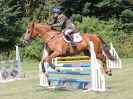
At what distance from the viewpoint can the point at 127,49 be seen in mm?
29234

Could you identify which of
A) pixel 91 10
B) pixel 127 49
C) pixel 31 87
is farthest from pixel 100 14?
pixel 31 87

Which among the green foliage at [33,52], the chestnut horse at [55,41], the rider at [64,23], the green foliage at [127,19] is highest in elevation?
the green foliage at [127,19]

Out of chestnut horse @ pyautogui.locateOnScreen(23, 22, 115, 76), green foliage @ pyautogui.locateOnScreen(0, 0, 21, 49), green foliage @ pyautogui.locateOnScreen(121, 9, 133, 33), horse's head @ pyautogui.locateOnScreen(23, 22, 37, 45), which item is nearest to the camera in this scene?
chestnut horse @ pyautogui.locateOnScreen(23, 22, 115, 76)

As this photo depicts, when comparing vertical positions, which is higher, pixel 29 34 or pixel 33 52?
pixel 29 34

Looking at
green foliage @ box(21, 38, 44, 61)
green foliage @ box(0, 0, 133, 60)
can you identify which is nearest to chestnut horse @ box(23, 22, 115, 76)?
green foliage @ box(21, 38, 44, 61)

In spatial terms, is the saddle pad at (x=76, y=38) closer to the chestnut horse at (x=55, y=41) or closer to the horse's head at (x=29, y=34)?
the chestnut horse at (x=55, y=41)

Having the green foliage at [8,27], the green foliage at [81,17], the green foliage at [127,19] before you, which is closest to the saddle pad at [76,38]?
the green foliage at [81,17]

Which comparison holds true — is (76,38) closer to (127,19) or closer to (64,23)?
(64,23)

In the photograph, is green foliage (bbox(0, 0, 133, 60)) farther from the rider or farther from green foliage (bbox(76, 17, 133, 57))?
the rider

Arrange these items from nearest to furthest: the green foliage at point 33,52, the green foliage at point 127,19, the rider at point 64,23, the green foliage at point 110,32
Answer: the rider at point 64,23 < the green foliage at point 33,52 < the green foliage at point 110,32 < the green foliage at point 127,19

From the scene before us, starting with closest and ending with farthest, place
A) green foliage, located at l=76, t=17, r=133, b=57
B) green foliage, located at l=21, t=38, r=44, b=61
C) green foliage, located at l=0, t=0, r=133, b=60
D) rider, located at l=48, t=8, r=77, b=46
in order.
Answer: rider, located at l=48, t=8, r=77, b=46 → green foliage, located at l=21, t=38, r=44, b=61 → green foliage, located at l=76, t=17, r=133, b=57 → green foliage, located at l=0, t=0, r=133, b=60

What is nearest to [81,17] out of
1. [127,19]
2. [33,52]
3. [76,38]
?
[127,19]

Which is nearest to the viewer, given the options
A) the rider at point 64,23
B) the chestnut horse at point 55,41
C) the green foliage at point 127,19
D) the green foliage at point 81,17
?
the rider at point 64,23

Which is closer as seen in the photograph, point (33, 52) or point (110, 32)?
point (33, 52)
